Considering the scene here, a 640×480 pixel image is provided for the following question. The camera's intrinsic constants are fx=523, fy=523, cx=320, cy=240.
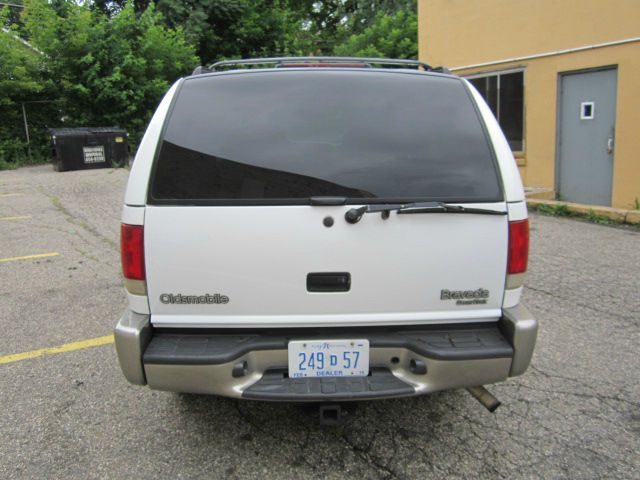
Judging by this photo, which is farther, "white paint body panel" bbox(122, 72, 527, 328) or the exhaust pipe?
the exhaust pipe

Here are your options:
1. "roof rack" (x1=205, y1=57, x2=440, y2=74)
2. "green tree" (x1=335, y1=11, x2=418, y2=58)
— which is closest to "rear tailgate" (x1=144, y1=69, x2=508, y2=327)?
"roof rack" (x1=205, y1=57, x2=440, y2=74)

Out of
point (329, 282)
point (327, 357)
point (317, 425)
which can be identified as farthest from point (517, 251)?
point (317, 425)

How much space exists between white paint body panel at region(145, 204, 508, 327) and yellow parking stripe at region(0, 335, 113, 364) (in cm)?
189

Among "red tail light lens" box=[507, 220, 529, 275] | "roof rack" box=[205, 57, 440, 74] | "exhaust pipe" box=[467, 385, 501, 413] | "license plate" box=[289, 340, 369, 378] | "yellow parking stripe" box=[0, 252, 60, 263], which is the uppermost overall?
"roof rack" box=[205, 57, 440, 74]

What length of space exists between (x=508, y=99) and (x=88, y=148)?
11.7 m

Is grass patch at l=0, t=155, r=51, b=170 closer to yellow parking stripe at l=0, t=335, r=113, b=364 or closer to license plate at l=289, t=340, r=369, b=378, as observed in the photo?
yellow parking stripe at l=0, t=335, r=113, b=364

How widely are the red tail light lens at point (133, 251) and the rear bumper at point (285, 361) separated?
0.71 ft

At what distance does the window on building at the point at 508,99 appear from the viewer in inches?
400

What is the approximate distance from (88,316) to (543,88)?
8.67 m

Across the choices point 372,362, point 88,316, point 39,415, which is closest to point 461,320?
point 372,362

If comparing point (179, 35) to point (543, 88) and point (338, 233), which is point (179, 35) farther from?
point (338, 233)

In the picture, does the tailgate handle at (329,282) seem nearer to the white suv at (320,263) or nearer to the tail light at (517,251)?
the white suv at (320,263)

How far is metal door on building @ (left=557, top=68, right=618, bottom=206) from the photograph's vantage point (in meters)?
8.73

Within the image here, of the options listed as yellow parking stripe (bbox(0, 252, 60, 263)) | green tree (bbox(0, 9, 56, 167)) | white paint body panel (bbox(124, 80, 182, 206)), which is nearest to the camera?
white paint body panel (bbox(124, 80, 182, 206))
